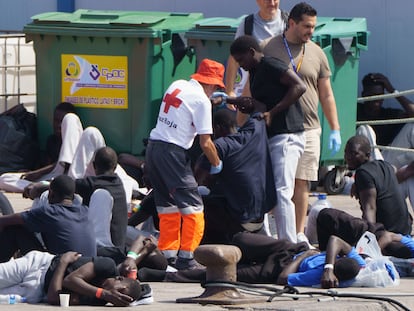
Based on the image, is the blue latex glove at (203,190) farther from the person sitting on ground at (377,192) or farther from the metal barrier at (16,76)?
the metal barrier at (16,76)

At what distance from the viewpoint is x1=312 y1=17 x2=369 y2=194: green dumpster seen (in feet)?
46.6

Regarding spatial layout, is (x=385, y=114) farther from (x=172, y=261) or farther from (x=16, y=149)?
(x=172, y=261)

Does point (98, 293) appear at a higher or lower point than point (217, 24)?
lower

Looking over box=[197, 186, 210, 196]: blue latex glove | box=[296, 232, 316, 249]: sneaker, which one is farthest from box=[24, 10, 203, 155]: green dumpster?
box=[296, 232, 316, 249]: sneaker

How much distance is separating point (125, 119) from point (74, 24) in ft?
3.68

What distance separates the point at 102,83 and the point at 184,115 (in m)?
4.22

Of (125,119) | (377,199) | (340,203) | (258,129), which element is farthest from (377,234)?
(125,119)

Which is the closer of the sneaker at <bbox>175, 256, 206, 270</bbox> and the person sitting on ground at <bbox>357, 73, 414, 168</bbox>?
the sneaker at <bbox>175, 256, 206, 270</bbox>

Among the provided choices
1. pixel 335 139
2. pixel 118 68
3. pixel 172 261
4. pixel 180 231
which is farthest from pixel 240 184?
pixel 118 68

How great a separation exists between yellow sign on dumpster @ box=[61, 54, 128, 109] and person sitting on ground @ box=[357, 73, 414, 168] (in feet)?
8.46

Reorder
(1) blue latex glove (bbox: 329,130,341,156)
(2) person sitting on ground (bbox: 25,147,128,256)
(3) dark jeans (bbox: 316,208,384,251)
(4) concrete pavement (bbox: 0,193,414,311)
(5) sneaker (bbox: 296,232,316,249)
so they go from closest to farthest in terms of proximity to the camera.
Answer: (4) concrete pavement (bbox: 0,193,414,311)
(3) dark jeans (bbox: 316,208,384,251)
(2) person sitting on ground (bbox: 25,147,128,256)
(5) sneaker (bbox: 296,232,316,249)
(1) blue latex glove (bbox: 329,130,341,156)

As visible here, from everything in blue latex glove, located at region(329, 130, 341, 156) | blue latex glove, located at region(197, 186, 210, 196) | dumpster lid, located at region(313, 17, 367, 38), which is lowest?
blue latex glove, located at region(197, 186, 210, 196)

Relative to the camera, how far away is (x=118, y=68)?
14.5 metres

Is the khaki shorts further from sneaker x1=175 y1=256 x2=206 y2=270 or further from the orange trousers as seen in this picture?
sneaker x1=175 y1=256 x2=206 y2=270
